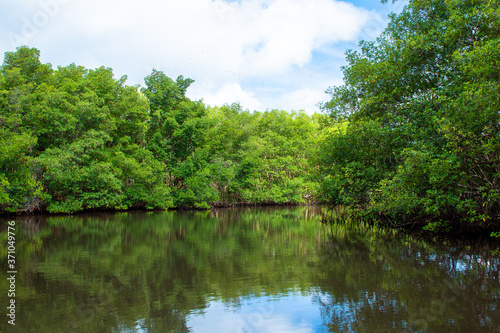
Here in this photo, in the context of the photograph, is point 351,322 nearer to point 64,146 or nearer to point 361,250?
point 361,250

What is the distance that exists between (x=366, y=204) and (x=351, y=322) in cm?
1293

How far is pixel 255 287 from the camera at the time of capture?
264 inches

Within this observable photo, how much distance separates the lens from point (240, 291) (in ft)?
21.2

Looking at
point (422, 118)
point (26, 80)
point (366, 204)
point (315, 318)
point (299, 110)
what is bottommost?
point (315, 318)

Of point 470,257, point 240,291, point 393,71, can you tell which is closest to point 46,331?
point 240,291

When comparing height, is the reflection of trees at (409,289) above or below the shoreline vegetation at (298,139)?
below

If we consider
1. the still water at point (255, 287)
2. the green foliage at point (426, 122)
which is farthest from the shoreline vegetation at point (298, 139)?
the still water at point (255, 287)

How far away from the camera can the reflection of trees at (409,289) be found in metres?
4.84

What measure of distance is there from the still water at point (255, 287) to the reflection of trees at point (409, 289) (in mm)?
19

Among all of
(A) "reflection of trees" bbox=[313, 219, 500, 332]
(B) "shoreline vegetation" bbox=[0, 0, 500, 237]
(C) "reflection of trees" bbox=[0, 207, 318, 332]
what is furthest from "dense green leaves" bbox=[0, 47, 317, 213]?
(A) "reflection of trees" bbox=[313, 219, 500, 332]

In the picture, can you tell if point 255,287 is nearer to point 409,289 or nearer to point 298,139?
point 409,289

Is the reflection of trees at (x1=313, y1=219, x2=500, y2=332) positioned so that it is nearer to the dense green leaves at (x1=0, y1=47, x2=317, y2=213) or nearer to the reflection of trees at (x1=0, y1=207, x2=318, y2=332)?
the reflection of trees at (x1=0, y1=207, x2=318, y2=332)

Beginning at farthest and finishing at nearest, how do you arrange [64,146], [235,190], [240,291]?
1. [235,190]
2. [64,146]
3. [240,291]

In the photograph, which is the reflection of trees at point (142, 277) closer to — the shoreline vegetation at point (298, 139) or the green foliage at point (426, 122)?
the green foliage at point (426, 122)
